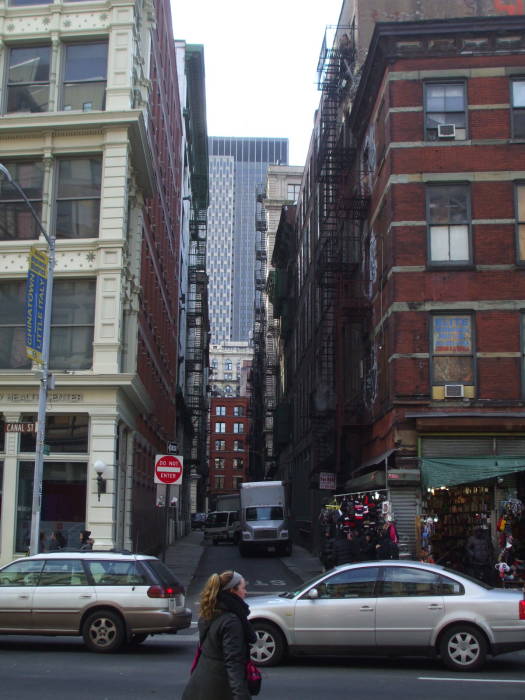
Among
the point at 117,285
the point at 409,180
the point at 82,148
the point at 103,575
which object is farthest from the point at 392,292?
the point at 103,575

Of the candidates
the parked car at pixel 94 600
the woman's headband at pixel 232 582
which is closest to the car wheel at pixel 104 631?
the parked car at pixel 94 600

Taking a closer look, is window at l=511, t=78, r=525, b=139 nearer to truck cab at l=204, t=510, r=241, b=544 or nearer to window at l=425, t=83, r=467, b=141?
window at l=425, t=83, r=467, b=141

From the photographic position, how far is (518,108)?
23844mm

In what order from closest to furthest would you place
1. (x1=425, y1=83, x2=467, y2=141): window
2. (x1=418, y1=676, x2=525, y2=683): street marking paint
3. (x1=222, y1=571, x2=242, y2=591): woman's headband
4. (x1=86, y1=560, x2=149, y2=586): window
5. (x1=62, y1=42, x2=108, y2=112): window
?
(x1=222, y1=571, x2=242, y2=591): woman's headband → (x1=418, y1=676, x2=525, y2=683): street marking paint → (x1=86, y1=560, x2=149, y2=586): window → (x1=425, y1=83, x2=467, y2=141): window → (x1=62, y1=42, x2=108, y2=112): window

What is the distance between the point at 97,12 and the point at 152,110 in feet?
20.3

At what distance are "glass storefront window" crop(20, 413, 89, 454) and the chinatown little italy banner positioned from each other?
3.58 meters

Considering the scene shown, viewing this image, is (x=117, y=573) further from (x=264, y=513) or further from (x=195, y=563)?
(x=264, y=513)

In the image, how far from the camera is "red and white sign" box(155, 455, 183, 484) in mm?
21438

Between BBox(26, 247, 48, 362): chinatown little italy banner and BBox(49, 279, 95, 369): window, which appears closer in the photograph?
BBox(26, 247, 48, 362): chinatown little italy banner

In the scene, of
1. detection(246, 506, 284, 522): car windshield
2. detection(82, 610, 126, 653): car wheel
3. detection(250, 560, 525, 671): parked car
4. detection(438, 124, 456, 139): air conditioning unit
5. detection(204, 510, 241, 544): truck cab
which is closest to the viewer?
detection(250, 560, 525, 671): parked car

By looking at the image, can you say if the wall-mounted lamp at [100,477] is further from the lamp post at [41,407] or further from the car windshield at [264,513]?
the car windshield at [264,513]

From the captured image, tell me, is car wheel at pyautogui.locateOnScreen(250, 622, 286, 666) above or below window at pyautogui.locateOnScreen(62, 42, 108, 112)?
below

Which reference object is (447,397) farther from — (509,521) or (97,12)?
(97,12)

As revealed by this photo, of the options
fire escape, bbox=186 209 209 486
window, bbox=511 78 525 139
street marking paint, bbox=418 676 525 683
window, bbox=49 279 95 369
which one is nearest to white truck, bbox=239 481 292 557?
window, bbox=49 279 95 369
